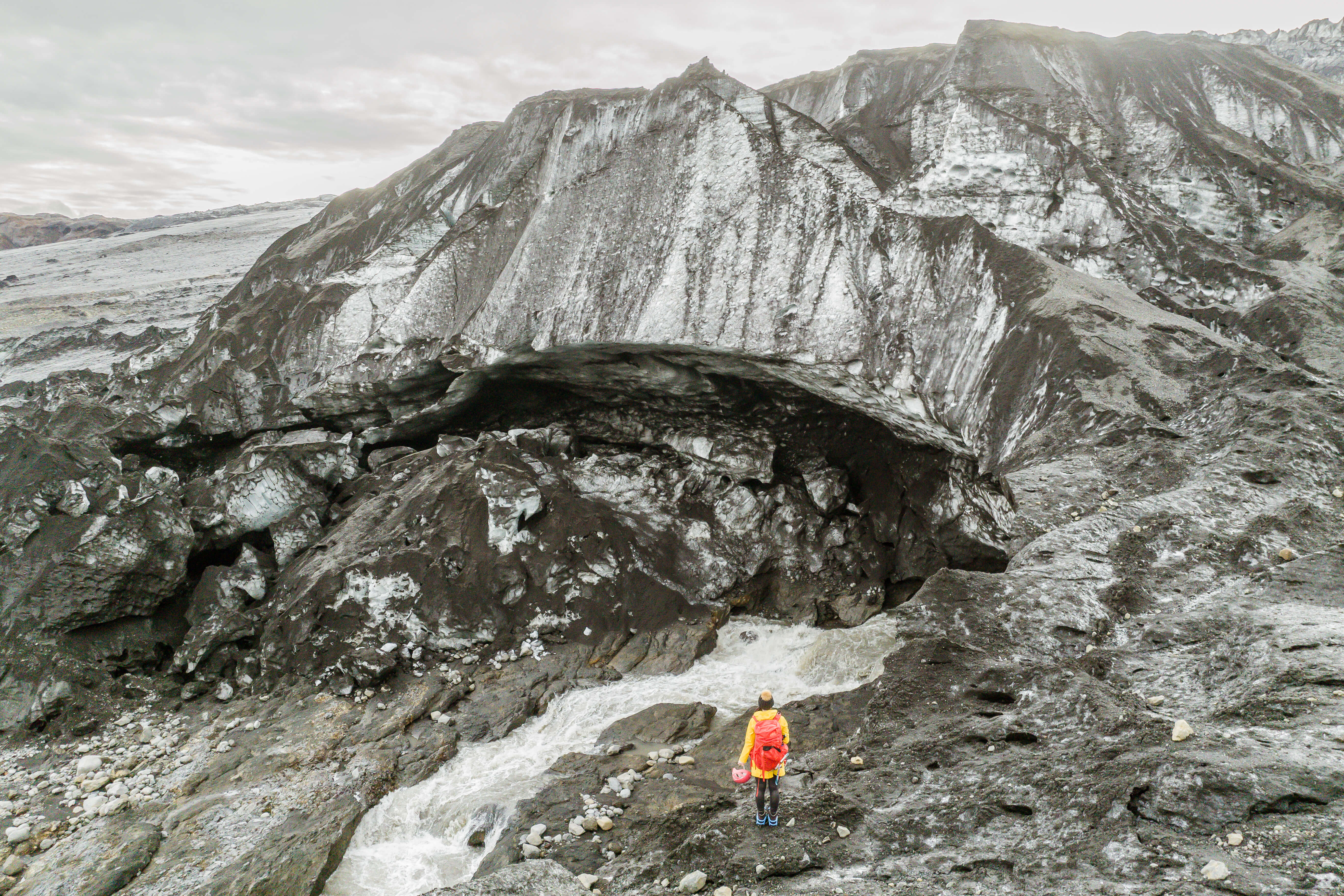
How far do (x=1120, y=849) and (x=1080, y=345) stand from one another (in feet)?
24.1

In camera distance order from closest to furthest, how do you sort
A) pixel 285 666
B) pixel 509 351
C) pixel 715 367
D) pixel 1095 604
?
pixel 1095 604 → pixel 285 666 → pixel 715 367 → pixel 509 351

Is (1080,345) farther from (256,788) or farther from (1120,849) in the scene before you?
(256,788)

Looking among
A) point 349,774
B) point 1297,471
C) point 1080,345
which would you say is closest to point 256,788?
point 349,774

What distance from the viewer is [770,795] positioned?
654cm

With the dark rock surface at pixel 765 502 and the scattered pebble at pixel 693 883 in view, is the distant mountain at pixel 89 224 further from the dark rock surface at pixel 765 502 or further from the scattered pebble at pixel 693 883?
the scattered pebble at pixel 693 883

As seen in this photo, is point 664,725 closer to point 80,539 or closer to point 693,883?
point 693,883

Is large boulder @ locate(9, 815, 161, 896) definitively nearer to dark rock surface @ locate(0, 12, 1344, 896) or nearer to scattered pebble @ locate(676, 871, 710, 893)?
dark rock surface @ locate(0, 12, 1344, 896)

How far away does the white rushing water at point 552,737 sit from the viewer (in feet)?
28.8

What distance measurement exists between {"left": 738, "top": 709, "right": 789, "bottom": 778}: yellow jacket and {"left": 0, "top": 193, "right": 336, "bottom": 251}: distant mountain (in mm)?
60723

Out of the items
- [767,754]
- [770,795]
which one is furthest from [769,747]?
[770,795]

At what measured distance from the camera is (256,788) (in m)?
10.1

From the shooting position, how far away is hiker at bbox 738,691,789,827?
259 inches

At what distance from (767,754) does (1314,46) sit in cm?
3806

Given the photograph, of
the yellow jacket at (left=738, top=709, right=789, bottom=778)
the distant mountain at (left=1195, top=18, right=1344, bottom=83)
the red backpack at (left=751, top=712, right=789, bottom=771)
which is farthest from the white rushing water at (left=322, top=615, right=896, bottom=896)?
the distant mountain at (left=1195, top=18, right=1344, bottom=83)
